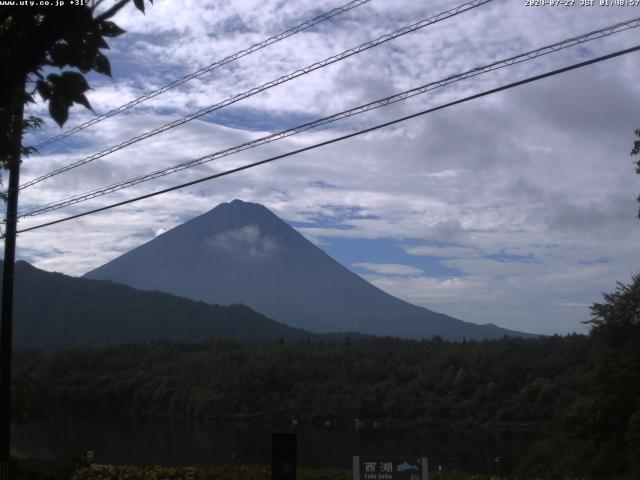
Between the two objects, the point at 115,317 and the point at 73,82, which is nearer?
the point at 73,82

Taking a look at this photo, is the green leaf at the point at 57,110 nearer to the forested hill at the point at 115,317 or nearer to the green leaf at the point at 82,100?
the green leaf at the point at 82,100

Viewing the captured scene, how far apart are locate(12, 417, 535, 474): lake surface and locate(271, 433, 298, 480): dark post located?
21.0m

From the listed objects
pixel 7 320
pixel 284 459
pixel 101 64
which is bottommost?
pixel 284 459

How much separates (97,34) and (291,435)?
23.3ft

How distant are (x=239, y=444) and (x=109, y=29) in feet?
148

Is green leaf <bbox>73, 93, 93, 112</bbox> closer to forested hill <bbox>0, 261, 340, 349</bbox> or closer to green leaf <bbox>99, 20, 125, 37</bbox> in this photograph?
green leaf <bbox>99, 20, 125, 37</bbox>

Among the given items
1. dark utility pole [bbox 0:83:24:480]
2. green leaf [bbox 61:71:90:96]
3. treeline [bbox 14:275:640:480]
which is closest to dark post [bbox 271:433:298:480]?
dark utility pole [bbox 0:83:24:480]

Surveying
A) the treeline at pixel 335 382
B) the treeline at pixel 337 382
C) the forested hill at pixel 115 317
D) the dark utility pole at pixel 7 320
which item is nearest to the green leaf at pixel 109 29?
the dark utility pole at pixel 7 320

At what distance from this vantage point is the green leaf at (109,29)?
11.7 ft

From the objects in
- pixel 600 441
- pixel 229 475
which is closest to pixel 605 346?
pixel 600 441

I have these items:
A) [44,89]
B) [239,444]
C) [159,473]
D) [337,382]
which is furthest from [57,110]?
[337,382]

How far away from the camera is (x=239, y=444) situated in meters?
46.4

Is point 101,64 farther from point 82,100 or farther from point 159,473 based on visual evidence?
point 159,473

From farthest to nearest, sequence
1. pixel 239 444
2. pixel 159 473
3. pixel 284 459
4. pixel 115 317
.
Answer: pixel 115 317 < pixel 239 444 < pixel 159 473 < pixel 284 459
